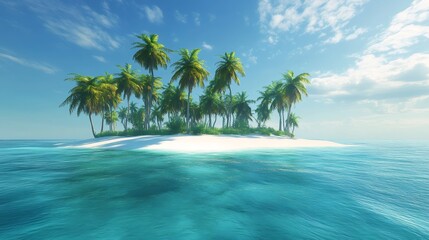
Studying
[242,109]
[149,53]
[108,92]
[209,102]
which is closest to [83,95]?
[108,92]

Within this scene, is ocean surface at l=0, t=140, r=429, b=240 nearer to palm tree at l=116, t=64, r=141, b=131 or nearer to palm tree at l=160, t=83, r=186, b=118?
palm tree at l=116, t=64, r=141, b=131

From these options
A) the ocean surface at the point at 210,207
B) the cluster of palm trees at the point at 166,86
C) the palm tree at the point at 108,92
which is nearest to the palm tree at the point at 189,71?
the cluster of palm trees at the point at 166,86

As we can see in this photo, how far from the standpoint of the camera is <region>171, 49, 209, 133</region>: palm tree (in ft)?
100

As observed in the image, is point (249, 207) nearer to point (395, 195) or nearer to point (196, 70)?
point (395, 195)

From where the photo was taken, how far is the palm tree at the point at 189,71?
30594 mm

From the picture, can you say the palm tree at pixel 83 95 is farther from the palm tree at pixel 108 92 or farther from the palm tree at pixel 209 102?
the palm tree at pixel 209 102

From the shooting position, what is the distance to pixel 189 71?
100.0 feet

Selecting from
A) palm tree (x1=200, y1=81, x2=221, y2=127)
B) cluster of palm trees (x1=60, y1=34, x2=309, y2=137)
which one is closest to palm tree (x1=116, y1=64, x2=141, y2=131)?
cluster of palm trees (x1=60, y1=34, x2=309, y2=137)

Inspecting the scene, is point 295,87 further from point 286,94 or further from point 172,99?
point 172,99

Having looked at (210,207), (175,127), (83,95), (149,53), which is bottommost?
(210,207)

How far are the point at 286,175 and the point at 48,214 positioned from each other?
8264 millimetres

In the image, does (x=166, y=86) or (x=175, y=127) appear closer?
(x=175, y=127)

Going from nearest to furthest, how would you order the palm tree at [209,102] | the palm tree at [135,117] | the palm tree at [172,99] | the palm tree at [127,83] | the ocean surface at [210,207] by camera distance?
the ocean surface at [210,207] → the palm tree at [127,83] → the palm tree at [172,99] → the palm tree at [209,102] → the palm tree at [135,117]

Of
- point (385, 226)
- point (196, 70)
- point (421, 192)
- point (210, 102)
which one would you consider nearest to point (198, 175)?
point (385, 226)
